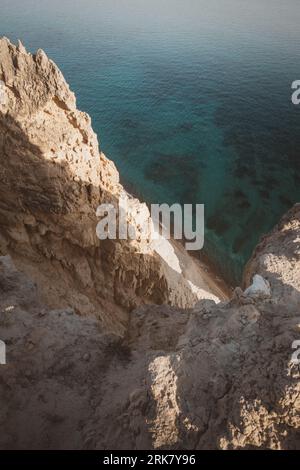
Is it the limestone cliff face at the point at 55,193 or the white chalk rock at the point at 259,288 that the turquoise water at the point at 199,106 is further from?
the white chalk rock at the point at 259,288

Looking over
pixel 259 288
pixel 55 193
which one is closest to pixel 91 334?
pixel 259 288

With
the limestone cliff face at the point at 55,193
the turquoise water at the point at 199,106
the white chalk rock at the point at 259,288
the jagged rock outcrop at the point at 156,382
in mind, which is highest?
the turquoise water at the point at 199,106

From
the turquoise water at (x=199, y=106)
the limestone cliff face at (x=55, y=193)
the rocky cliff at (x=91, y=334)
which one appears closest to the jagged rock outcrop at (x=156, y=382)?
the rocky cliff at (x=91, y=334)

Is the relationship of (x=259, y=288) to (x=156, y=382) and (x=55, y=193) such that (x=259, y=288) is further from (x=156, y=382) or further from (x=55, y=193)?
(x=55, y=193)

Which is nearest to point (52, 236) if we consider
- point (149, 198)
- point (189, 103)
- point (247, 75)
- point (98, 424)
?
point (98, 424)

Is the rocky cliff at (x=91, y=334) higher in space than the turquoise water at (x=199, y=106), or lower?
lower

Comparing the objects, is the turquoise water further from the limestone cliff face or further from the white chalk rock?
the white chalk rock
